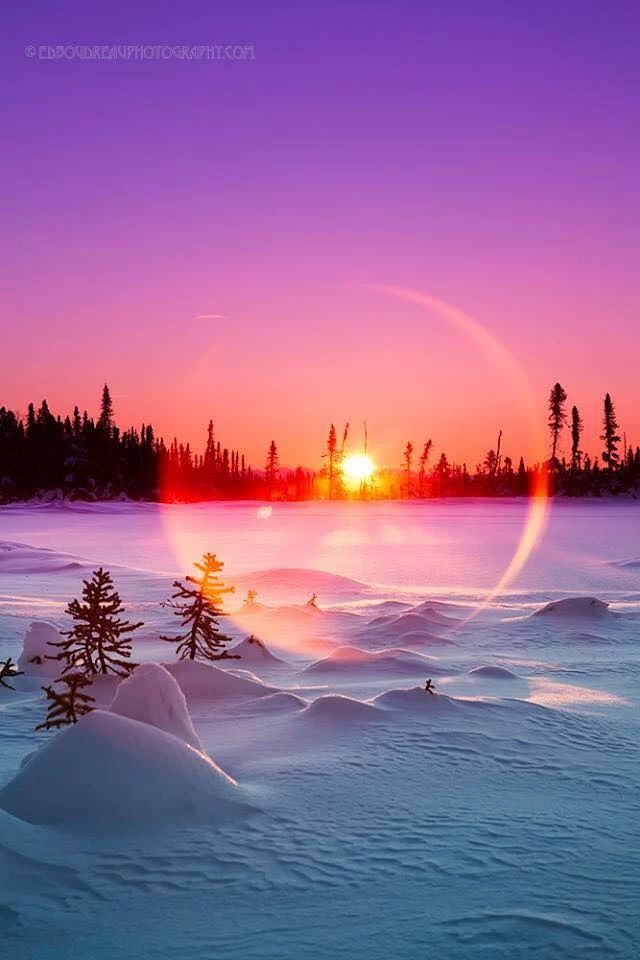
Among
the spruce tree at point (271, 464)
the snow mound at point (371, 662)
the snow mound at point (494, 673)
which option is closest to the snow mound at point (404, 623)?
the snow mound at point (371, 662)

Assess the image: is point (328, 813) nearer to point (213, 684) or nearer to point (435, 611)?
point (213, 684)

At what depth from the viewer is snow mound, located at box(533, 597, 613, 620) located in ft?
26.4

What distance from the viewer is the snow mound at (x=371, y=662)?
17.4ft

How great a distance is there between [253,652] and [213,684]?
142 centimetres

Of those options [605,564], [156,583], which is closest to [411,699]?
[156,583]

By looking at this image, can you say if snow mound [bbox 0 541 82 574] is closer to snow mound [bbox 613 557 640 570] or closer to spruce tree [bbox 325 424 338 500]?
snow mound [bbox 613 557 640 570]

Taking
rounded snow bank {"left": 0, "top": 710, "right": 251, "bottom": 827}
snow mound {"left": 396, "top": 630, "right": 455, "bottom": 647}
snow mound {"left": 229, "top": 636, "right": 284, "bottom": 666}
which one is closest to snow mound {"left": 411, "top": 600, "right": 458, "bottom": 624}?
snow mound {"left": 396, "top": 630, "right": 455, "bottom": 647}

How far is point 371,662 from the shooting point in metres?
5.43

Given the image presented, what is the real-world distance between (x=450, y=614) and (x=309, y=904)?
690 cm

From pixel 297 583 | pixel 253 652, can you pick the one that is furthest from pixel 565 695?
pixel 297 583

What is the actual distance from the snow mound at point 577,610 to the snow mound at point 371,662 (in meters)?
2.96

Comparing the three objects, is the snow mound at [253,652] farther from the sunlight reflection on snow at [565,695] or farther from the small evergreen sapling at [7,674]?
the sunlight reflection on snow at [565,695]

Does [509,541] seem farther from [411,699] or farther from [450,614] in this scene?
[411,699]

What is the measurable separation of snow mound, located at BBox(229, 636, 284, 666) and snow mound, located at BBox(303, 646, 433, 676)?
371 mm
